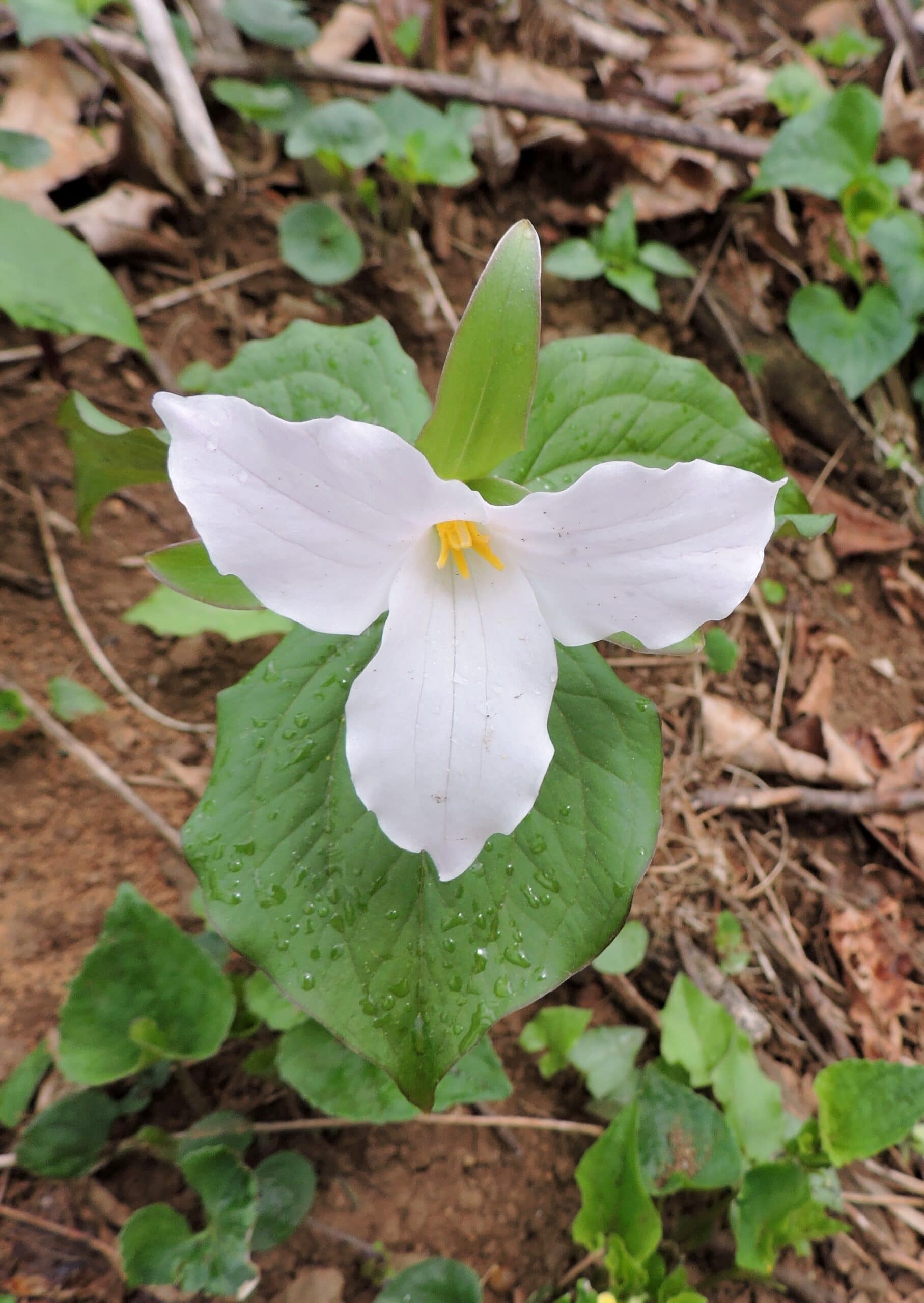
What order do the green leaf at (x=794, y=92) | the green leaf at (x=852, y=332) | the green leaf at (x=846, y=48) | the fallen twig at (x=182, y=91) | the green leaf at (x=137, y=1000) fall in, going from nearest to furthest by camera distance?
1. the green leaf at (x=137, y=1000)
2. the fallen twig at (x=182, y=91)
3. the green leaf at (x=852, y=332)
4. the green leaf at (x=794, y=92)
5. the green leaf at (x=846, y=48)

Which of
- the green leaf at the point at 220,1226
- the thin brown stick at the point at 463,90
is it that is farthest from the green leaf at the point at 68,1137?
the thin brown stick at the point at 463,90

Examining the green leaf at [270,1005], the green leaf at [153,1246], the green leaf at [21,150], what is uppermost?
the green leaf at [21,150]

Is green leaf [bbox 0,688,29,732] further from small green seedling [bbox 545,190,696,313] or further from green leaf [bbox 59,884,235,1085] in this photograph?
small green seedling [bbox 545,190,696,313]

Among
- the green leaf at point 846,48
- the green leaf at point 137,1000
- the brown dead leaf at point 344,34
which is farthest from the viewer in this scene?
the green leaf at point 846,48

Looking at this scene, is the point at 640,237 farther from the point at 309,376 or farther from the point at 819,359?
the point at 309,376

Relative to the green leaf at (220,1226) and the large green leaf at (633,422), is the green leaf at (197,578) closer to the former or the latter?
the large green leaf at (633,422)

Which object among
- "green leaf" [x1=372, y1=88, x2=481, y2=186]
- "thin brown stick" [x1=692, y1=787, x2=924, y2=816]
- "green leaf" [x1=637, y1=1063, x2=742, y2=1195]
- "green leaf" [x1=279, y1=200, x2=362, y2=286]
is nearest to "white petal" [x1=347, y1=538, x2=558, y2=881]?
"green leaf" [x1=637, y1=1063, x2=742, y2=1195]

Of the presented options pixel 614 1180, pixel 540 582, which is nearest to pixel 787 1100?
pixel 614 1180
